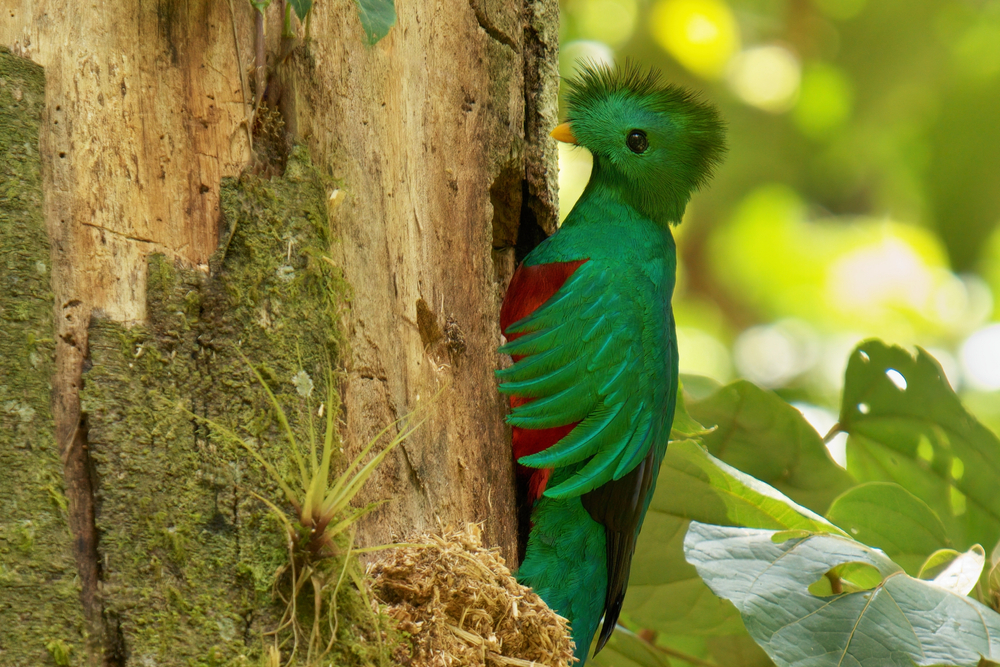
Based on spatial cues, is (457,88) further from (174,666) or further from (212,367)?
(174,666)

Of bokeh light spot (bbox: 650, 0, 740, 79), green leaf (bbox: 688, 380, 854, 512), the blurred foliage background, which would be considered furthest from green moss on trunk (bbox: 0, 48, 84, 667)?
A: bokeh light spot (bbox: 650, 0, 740, 79)

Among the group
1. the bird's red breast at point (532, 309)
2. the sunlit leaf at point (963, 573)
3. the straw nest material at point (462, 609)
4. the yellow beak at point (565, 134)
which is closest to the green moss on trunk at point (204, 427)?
the straw nest material at point (462, 609)

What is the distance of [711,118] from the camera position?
8.66 ft

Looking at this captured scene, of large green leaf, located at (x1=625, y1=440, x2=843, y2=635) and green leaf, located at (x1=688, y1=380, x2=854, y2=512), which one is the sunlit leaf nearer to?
large green leaf, located at (x1=625, y1=440, x2=843, y2=635)

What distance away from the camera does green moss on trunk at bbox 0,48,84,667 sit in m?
1.29

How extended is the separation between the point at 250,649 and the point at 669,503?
1.35m

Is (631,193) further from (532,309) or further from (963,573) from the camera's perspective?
(963,573)

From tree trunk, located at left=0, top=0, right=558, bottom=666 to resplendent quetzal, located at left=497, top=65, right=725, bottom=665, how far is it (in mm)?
168

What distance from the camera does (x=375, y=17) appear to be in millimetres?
1685

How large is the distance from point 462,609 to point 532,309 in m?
0.87

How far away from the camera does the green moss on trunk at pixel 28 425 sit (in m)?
1.29

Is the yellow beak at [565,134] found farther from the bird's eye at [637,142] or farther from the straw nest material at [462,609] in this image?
the straw nest material at [462,609]

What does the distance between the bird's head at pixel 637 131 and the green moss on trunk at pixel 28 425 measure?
1416 mm

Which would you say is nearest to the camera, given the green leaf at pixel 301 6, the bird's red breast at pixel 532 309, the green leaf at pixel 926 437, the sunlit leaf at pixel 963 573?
the green leaf at pixel 301 6
